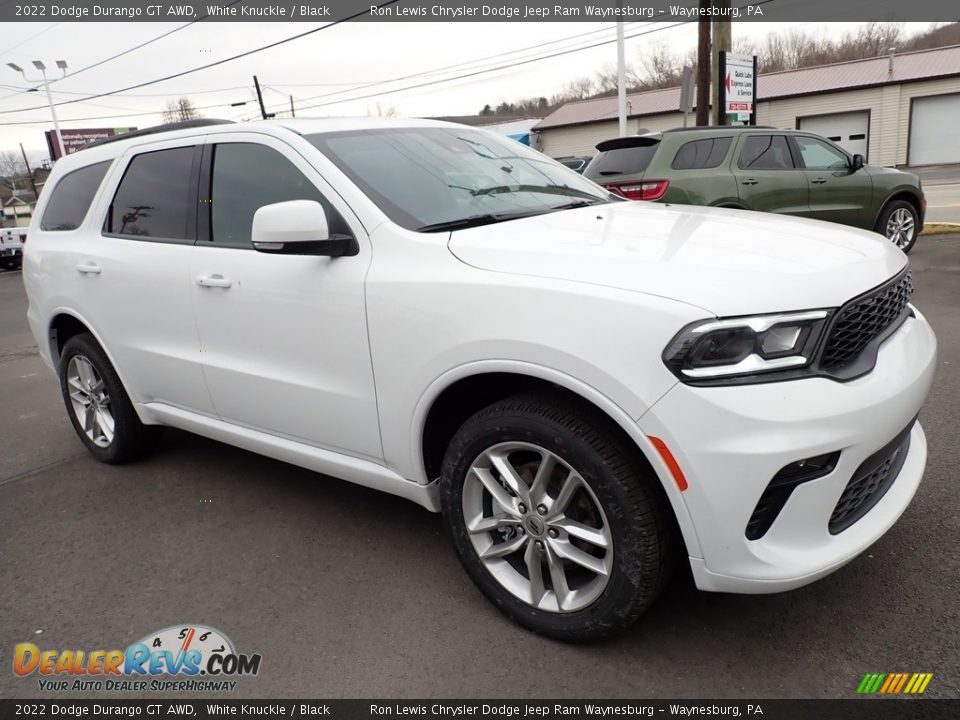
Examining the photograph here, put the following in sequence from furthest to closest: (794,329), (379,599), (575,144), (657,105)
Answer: (575,144) → (657,105) → (379,599) → (794,329)

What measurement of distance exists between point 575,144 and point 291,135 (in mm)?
41383

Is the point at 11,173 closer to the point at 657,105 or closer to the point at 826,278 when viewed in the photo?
the point at 657,105

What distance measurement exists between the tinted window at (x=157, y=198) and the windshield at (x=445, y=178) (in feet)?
2.86

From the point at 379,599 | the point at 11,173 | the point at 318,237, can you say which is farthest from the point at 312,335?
the point at 11,173

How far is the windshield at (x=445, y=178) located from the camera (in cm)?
279

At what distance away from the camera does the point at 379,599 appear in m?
2.78

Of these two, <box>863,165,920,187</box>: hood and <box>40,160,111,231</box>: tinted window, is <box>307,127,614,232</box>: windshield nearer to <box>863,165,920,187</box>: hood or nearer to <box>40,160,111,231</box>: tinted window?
<box>40,160,111,231</box>: tinted window

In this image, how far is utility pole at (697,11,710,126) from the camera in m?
12.6

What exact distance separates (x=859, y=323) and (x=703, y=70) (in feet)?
39.7

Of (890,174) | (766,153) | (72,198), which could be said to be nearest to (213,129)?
(72,198)

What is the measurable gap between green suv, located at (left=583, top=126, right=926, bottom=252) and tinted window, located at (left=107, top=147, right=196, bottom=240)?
18.0 feet

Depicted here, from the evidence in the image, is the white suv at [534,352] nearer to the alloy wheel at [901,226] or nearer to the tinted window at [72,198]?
the tinted window at [72,198]

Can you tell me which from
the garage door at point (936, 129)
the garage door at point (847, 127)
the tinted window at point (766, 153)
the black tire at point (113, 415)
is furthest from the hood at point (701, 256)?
the garage door at point (936, 129)

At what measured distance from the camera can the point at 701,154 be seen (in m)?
8.45
